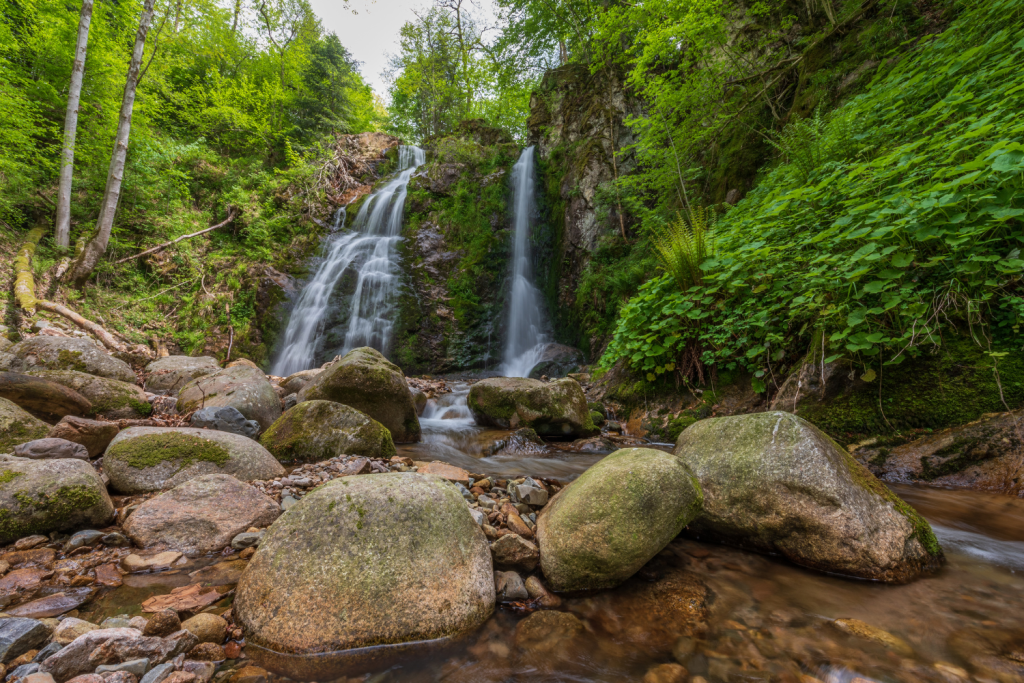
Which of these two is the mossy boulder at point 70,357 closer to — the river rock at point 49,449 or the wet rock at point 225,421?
the wet rock at point 225,421

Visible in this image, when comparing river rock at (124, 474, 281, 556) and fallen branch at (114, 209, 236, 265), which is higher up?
fallen branch at (114, 209, 236, 265)

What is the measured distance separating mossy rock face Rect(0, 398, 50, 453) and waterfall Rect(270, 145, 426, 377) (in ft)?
22.5

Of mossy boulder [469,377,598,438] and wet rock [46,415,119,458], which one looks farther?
mossy boulder [469,377,598,438]

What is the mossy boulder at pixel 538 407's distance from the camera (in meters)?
5.13

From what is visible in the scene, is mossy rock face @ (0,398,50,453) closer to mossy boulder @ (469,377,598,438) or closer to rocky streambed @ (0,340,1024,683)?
rocky streambed @ (0,340,1024,683)

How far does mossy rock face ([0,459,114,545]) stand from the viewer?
208 centimetres

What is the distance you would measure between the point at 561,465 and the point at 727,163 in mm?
6570

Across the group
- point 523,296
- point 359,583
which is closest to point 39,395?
point 359,583

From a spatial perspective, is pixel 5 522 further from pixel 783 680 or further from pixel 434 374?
pixel 434 374

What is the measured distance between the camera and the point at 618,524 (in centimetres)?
198

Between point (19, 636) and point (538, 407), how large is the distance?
→ 4.45m

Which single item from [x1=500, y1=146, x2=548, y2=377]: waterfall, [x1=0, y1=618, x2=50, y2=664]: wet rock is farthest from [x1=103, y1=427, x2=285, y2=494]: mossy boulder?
[x1=500, y1=146, x2=548, y2=377]: waterfall

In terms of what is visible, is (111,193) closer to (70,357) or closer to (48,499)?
(70,357)

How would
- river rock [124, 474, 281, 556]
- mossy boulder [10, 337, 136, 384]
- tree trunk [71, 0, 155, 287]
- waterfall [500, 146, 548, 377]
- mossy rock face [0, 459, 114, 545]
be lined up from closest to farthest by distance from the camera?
mossy rock face [0, 459, 114, 545] → river rock [124, 474, 281, 556] → mossy boulder [10, 337, 136, 384] → tree trunk [71, 0, 155, 287] → waterfall [500, 146, 548, 377]
